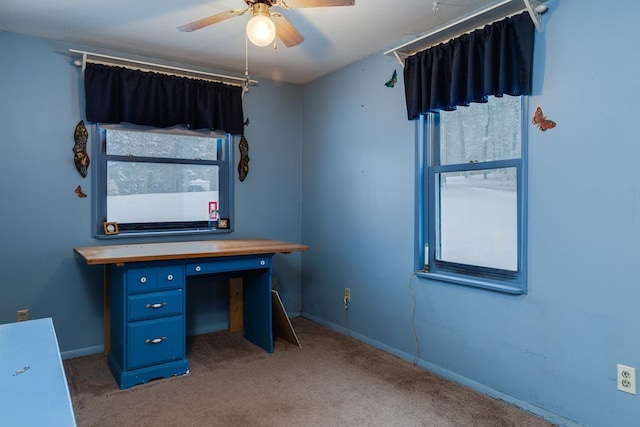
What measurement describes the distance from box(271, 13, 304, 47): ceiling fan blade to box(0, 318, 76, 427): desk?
5.59 feet

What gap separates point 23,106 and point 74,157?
1.48ft

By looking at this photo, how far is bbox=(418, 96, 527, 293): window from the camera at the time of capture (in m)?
2.40

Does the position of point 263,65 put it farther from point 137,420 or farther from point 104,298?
point 137,420

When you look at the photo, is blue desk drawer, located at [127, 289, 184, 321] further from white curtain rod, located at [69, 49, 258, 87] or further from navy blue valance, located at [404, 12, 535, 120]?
navy blue valance, located at [404, 12, 535, 120]

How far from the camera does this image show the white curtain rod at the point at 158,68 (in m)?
3.03

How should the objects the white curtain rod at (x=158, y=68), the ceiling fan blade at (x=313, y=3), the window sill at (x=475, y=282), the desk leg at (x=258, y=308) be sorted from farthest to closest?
the desk leg at (x=258, y=308) < the white curtain rod at (x=158, y=68) < the window sill at (x=475, y=282) < the ceiling fan blade at (x=313, y=3)

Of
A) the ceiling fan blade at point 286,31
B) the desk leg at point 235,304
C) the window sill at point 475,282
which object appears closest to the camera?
the ceiling fan blade at point 286,31

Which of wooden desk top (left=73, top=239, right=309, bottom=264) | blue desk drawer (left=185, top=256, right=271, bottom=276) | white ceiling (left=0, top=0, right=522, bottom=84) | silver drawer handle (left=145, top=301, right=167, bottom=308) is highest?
white ceiling (left=0, top=0, right=522, bottom=84)

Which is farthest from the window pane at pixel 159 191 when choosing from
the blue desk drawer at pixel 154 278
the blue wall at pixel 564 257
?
the blue wall at pixel 564 257

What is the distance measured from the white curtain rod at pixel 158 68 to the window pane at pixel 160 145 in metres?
0.50

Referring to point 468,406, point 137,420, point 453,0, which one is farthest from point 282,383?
point 453,0

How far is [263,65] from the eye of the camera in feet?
11.7

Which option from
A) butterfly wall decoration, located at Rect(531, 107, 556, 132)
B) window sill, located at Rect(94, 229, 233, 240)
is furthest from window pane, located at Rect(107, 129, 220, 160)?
butterfly wall decoration, located at Rect(531, 107, 556, 132)

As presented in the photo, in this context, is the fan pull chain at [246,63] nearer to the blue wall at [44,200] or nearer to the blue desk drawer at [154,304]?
the blue wall at [44,200]
